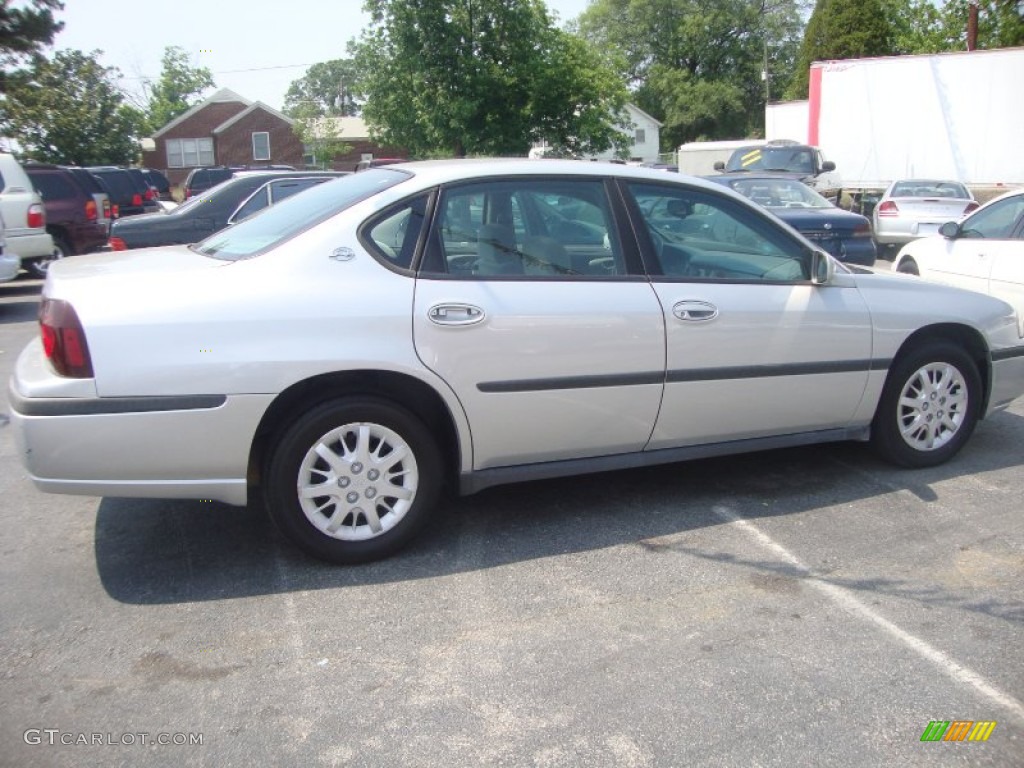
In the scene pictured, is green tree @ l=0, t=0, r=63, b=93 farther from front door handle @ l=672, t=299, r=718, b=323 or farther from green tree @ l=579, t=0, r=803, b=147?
green tree @ l=579, t=0, r=803, b=147

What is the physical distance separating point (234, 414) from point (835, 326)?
9.58 ft

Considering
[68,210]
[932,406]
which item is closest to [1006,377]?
[932,406]

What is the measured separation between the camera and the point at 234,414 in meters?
3.71

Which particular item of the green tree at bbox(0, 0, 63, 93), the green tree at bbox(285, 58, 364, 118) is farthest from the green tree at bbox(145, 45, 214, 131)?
the green tree at bbox(0, 0, 63, 93)

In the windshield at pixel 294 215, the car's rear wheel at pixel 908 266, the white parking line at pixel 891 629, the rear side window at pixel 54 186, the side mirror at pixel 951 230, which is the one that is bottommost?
the white parking line at pixel 891 629

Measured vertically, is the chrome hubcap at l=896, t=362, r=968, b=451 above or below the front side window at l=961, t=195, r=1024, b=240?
below

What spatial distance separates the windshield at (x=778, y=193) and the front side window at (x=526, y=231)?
7870 mm

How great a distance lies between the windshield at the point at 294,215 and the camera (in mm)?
4160

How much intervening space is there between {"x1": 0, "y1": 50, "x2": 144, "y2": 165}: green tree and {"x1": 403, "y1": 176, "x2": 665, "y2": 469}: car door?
35577mm

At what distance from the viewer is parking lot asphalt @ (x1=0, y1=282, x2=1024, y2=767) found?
9.49 feet

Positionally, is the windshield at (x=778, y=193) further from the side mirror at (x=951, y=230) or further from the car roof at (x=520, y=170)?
the car roof at (x=520, y=170)

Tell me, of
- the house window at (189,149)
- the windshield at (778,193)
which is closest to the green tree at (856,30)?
the house window at (189,149)

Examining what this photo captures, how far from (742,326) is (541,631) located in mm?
1830

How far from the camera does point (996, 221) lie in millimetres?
7645
